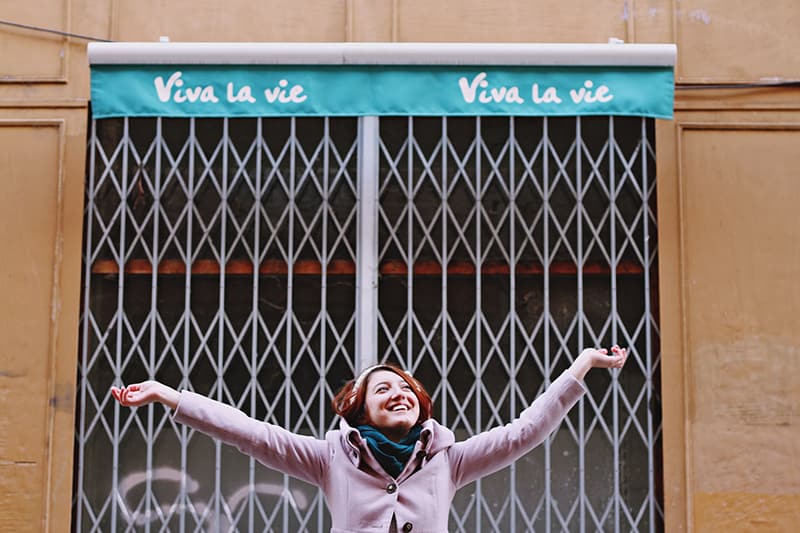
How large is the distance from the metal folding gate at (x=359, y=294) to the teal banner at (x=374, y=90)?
1.07 ft

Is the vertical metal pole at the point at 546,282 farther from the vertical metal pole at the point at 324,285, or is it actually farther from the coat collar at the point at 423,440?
the coat collar at the point at 423,440

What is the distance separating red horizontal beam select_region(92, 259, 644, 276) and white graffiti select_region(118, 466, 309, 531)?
117cm

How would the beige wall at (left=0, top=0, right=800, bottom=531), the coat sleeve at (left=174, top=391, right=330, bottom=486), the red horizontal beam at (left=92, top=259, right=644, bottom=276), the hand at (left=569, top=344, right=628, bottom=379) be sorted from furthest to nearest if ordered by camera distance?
the red horizontal beam at (left=92, top=259, right=644, bottom=276), the beige wall at (left=0, top=0, right=800, bottom=531), the hand at (left=569, top=344, right=628, bottom=379), the coat sleeve at (left=174, top=391, right=330, bottom=486)

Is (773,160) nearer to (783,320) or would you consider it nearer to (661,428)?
(783,320)

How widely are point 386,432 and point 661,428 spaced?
10.8 ft

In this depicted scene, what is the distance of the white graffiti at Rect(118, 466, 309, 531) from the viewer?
635 cm

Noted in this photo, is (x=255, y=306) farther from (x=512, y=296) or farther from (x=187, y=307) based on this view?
(x=512, y=296)

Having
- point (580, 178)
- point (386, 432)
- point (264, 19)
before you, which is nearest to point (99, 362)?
point (264, 19)

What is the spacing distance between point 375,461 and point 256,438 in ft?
1.24

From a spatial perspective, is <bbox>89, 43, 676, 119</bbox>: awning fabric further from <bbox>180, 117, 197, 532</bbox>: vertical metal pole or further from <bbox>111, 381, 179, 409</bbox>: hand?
<bbox>111, 381, 179, 409</bbox>: hand

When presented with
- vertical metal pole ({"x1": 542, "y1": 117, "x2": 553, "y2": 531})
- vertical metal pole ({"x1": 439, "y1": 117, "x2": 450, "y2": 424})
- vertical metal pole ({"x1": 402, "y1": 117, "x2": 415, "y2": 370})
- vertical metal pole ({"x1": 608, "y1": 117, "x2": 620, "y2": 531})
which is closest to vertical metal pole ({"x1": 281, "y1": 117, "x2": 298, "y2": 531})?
vertical metal pole ({"x1": 402, "y1": 117, "x2": 415, "y2": 370})

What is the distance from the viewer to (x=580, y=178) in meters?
6.54

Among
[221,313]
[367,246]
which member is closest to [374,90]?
[367,246]

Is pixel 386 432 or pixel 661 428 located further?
pixel 661 428
